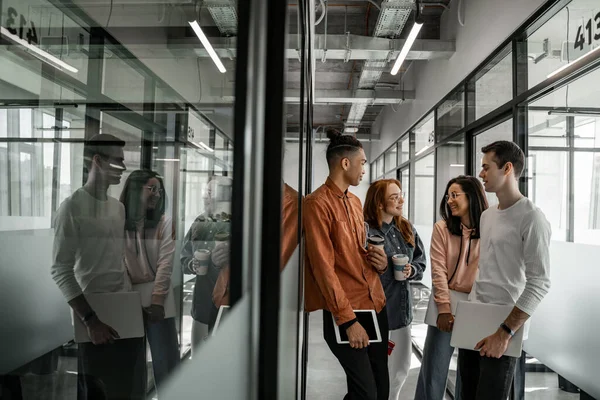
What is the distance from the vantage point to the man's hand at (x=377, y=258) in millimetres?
2268

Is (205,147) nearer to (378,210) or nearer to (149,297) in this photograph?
(149,297)

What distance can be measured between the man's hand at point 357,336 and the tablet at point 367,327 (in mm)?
29

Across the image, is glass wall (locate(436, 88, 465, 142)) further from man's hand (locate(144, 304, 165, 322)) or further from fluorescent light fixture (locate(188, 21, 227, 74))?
man's hand (locate(144, 304, 165, 322))

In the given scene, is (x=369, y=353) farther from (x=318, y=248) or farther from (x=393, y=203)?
(x=393, y=203)

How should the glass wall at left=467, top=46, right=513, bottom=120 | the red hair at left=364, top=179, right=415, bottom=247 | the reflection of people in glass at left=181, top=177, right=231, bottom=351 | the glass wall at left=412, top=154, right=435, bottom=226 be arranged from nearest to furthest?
the reflection of people in glass at left=181, top=177, right=231, bottom=351 < the red hair at left=364, top=179, right=415, bottom=247 < the glass wall at left=467, top=46, right=513, bottom=120 < the glass wall at left=412, top=154, right=435, bottom=226

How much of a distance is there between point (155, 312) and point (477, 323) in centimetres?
223

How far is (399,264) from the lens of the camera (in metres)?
2.59

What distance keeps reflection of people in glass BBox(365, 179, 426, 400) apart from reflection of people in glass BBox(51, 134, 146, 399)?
98.1 inches

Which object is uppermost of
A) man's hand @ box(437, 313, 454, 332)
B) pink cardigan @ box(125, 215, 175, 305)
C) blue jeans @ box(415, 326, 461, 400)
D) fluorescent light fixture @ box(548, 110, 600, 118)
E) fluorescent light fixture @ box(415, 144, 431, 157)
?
fluorescent light fixture @ box(415, 144, 431, 157)

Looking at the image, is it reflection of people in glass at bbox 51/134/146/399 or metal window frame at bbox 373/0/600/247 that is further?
metal window frame at bbox 373/0/600/247

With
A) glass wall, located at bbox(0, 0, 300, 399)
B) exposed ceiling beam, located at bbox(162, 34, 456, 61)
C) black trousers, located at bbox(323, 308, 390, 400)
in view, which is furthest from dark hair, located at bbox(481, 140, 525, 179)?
exposed ceiling beam, located at bbox(162, 34, 456, 61)

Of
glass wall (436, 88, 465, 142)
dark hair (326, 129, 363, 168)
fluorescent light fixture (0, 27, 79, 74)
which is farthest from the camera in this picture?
glass wall (436, 88, 465, 142)

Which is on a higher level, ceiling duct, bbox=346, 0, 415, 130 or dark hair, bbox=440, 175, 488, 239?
ceiling duct, bbox=346, 0, 415, 130

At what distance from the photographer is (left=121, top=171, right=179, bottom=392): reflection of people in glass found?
0.74ft
